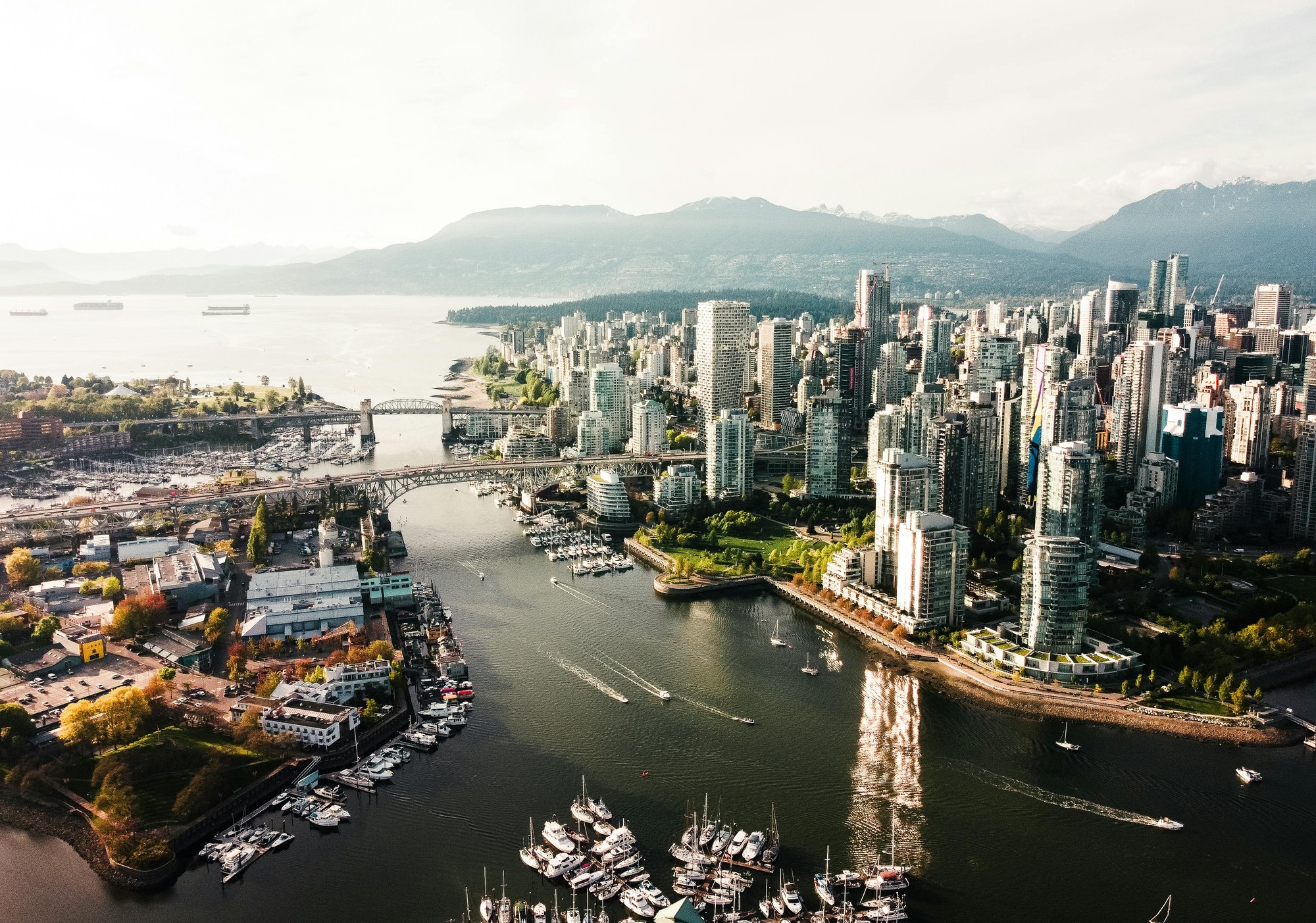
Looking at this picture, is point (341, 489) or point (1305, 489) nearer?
point (1305, 489)

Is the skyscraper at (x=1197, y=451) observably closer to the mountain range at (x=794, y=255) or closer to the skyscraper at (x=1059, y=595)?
the skyscraper at (x=1059, y=595)

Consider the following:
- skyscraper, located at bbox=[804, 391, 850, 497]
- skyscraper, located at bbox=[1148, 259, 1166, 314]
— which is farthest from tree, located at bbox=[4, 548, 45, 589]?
skyscraper, located at bbox=[1148, 259, 1166, 314]

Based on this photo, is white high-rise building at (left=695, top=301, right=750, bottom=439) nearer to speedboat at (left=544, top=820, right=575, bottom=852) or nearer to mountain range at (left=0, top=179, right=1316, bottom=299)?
speedboat at (left=544, top=820, right=575, bottom=852)

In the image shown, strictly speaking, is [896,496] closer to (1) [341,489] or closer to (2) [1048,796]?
(2) [1048,796]

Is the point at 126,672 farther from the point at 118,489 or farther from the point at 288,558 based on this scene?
the point at 118,489

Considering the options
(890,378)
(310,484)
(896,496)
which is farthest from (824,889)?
(890,378)

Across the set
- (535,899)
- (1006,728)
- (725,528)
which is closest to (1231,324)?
(725,528)
